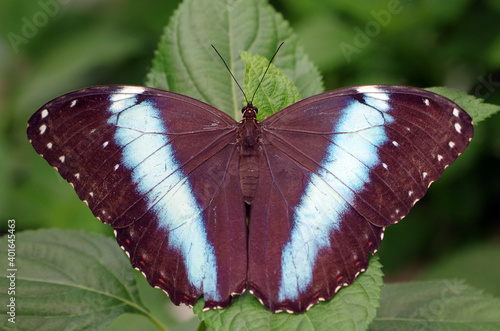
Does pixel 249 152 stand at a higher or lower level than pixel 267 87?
lower

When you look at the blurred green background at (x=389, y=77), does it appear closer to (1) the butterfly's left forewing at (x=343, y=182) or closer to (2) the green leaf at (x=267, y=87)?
(2) the green leaf at (x=267, y=87)

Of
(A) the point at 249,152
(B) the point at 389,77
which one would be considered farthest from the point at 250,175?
(B) the point at 389,77

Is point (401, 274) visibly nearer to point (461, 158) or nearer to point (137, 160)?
point (461, 158)

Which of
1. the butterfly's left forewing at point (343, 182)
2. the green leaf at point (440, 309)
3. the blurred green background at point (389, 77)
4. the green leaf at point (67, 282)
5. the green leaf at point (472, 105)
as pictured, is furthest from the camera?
the blurred green background at point (389, 77)

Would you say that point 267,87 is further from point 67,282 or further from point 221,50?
point 67,282

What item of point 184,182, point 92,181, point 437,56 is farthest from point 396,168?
point 437,56

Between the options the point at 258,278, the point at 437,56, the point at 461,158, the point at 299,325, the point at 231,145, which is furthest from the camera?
the point at 437,56

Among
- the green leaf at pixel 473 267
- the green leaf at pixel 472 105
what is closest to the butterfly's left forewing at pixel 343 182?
the green leaf at pixel 472 105
